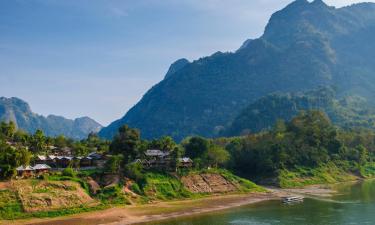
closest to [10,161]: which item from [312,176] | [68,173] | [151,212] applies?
[68,173]

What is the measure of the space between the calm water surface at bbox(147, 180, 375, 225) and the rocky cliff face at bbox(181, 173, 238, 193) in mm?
15691

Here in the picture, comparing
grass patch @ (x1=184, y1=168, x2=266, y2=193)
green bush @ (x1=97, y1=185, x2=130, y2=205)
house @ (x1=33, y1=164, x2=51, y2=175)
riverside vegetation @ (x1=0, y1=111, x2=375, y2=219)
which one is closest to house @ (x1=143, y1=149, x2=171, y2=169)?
A: riverside vegetation @ (x1=0, y1=111, x2=375, y2=219)

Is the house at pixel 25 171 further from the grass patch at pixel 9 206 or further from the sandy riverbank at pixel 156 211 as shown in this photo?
the sandy riverbank at pixel 156 211

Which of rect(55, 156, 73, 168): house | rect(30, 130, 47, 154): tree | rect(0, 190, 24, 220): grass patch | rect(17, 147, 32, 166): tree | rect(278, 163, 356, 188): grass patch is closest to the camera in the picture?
rect(0, 190, 24, 220): grass patch

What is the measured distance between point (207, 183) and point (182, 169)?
25.6ft

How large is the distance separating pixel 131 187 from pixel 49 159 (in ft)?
78.5

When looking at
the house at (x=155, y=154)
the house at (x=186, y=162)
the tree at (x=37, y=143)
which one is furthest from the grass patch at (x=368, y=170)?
the tree at (x=37, y=143)

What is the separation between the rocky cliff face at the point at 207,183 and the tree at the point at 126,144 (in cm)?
1493

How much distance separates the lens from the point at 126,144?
10231cm

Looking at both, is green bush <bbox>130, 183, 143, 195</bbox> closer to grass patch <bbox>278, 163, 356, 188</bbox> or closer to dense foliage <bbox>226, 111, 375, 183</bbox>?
grass patch <bbox>278, 163, 356, 188</bbox>

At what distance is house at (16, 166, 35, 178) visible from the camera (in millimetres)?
81125

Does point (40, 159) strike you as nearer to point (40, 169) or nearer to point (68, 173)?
point (40, 169)

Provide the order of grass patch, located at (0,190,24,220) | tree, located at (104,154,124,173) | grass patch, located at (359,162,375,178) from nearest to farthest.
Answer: grass patch, located at (0,190,24,220), tree, located at (104,154,124,173), grass patch, located at (359,162,375,178)

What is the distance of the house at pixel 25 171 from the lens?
81125 mm
